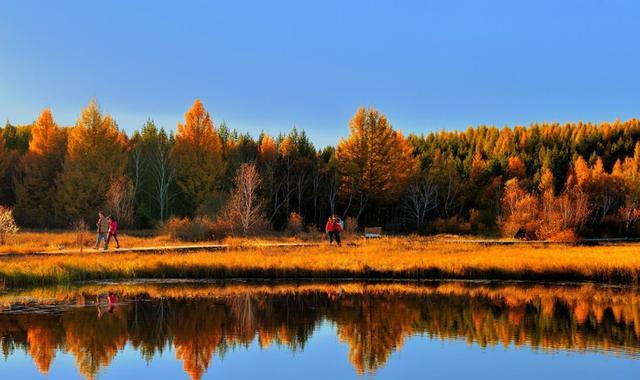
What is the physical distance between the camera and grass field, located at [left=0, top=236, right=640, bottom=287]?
904 inches

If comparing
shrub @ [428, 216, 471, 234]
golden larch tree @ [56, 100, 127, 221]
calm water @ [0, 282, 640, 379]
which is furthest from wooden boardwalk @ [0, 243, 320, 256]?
shrub @ [428, 216, 471, 234]

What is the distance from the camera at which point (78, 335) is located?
15.2 metres

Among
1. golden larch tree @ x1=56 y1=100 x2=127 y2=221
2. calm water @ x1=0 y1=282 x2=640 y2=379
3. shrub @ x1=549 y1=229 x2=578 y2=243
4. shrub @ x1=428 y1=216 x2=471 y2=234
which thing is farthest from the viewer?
shrub @ x1=428 y1=216 x2=471 y2=234

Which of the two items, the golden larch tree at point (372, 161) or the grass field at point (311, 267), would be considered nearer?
the grass field at point (311, 267)

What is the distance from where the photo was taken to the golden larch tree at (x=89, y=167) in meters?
51.8

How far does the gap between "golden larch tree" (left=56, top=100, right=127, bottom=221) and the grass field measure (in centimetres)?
2617

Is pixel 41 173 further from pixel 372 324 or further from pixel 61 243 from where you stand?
pixel 372 324

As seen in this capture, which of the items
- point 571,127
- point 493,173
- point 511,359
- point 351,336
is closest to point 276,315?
point 351,336

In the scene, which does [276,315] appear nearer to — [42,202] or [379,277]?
[379,277]

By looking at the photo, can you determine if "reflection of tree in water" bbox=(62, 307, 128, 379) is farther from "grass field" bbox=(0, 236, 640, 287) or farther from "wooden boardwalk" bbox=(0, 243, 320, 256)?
"wooden boardwalk" bbox=(0, 243, 320, 256)

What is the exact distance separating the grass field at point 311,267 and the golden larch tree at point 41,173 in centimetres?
2973

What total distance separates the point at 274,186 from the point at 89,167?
604 inches

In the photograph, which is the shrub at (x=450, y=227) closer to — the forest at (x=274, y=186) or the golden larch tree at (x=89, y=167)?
the forest at (x=274, y=186)

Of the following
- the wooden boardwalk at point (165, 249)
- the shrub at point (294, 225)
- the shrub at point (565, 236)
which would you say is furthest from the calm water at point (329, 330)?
the shrub at point (294, 225)
